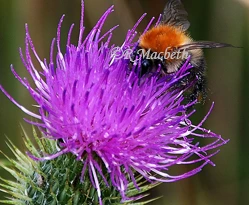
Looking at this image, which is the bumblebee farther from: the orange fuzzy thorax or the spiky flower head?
the spiky flower head

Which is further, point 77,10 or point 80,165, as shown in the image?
point 77,10

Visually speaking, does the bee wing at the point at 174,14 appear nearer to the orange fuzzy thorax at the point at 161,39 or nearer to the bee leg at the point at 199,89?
the orange fuzzy thorax at the point at 161,39

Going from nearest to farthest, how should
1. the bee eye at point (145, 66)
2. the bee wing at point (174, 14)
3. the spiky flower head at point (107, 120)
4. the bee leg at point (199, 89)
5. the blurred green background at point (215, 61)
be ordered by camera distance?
the spiky flower head at point (107, 120) → the bee eye at point (145, 66) → the bee leg at point (199, 89) → the bee wing at point (174, 14) → the blurred green background at point (215, 61)

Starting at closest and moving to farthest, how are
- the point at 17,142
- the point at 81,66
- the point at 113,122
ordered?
the point at 113,122 → the point at 81,66 → the point at 17,142

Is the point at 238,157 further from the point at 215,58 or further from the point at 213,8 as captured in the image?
the point at 213,8

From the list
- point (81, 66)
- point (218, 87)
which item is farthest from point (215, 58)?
point (81, 66)

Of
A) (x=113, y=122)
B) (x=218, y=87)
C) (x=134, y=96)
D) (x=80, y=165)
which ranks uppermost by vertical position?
(x=218, y=87)

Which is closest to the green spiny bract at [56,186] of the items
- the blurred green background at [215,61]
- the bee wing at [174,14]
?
the bee wing at [174,14]

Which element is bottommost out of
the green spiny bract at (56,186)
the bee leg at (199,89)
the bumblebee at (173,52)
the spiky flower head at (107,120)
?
the green spiny bract at (56,186)

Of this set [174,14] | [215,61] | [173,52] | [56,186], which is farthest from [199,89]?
[215,61]
